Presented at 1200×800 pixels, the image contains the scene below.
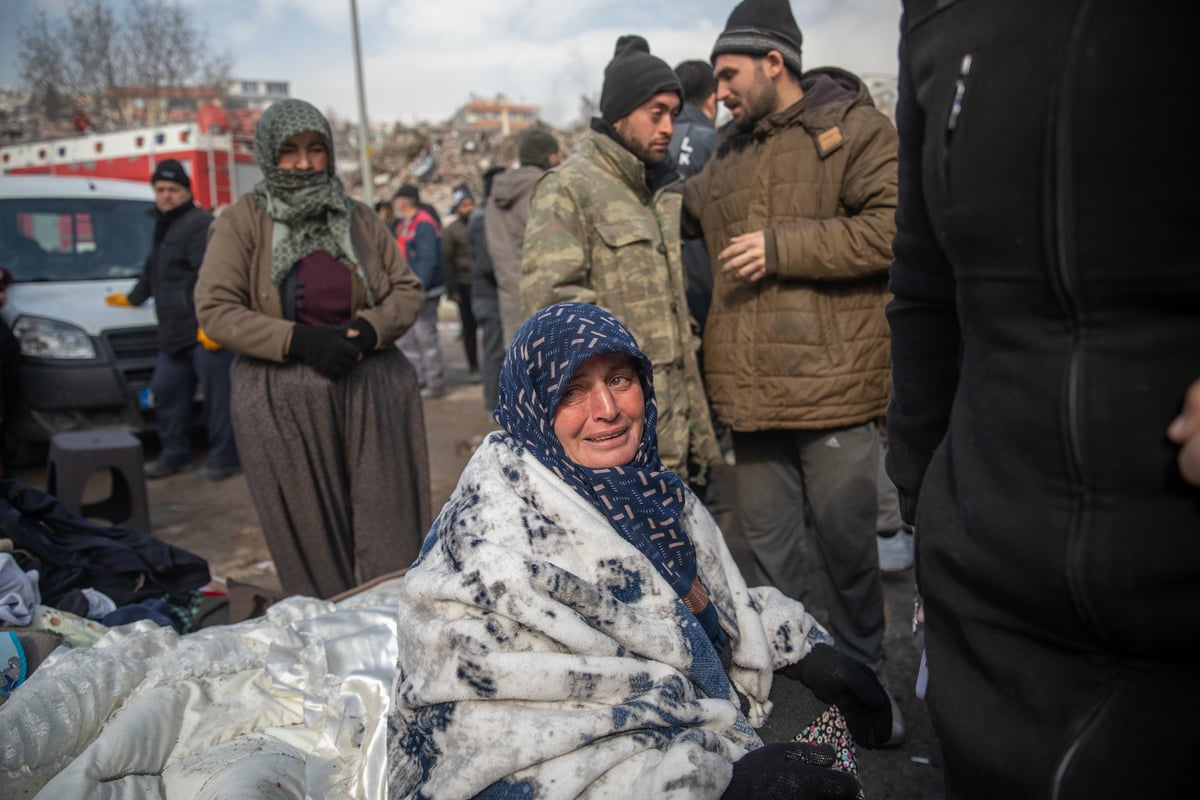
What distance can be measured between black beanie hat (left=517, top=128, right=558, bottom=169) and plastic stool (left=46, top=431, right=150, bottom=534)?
332cm

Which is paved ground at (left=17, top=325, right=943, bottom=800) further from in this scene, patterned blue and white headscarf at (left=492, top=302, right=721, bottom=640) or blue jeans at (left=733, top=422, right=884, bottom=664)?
patterned blue and white headscarf at (left=492, top=302, right=721, bottom=640)

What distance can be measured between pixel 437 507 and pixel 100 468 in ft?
6.46

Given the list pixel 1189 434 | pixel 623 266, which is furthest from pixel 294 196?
pixel 1189 434

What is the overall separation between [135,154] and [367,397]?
14.7 metres

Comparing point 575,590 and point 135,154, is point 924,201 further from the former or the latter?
point 135,154

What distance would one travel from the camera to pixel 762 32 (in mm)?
2848

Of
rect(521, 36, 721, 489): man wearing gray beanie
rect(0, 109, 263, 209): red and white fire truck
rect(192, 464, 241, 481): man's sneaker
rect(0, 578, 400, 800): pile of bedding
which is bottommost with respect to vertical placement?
rect(192, 464, 241, 481): man's sneaker

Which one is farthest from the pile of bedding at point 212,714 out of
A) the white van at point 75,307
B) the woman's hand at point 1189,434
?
the white van at point 75,307

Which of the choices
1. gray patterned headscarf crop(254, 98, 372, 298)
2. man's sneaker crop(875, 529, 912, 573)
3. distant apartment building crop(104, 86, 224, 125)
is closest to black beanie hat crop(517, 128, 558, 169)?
gray patterned headscarf crop(254, 98, 372, 298)

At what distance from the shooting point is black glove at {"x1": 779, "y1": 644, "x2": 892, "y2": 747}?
1.89 metres

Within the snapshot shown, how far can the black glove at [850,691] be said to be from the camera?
1.89 meters

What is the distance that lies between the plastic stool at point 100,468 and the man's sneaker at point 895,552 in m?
4.01

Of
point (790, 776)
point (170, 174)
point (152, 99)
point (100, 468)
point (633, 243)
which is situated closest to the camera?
point (790, 776)

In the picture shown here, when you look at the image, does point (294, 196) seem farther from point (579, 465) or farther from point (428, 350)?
point (428, 350)
